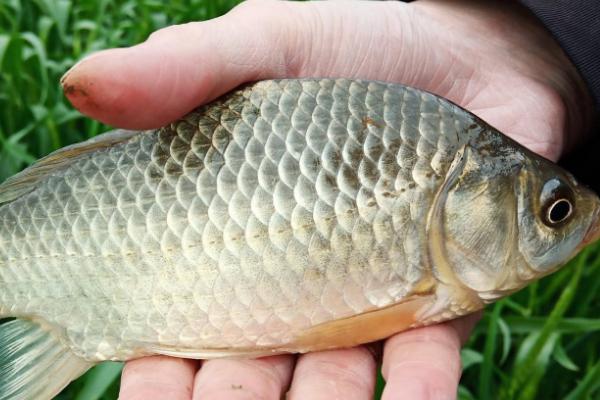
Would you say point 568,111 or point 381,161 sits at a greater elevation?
point 381,161

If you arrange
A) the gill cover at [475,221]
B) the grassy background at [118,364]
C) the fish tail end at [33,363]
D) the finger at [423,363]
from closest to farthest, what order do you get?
the finger at [423,363], the gill cover at [475,221], the fish tail end at [33,363], the grassy background at [118,364]

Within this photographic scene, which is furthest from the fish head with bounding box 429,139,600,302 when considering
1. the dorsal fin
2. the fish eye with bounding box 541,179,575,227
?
the dorsal fin

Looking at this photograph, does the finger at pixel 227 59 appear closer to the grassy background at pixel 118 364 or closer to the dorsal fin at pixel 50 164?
the dorsal fin at pixel 50 164

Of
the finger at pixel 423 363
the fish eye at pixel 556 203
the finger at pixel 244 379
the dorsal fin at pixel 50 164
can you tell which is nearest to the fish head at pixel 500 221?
the fish eye at pixel 556 203

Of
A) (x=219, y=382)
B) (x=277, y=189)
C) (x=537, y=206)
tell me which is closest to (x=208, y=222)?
(x=277, y=189)

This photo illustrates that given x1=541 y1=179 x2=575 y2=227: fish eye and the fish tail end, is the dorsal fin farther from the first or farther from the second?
x1=541 y1=179 x2=575 y2=227: fish eye

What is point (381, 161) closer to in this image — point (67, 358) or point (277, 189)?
point (277, 189)

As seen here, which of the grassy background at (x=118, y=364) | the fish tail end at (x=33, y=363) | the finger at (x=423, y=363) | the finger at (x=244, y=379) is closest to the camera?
the finger at (x=423, y=363)

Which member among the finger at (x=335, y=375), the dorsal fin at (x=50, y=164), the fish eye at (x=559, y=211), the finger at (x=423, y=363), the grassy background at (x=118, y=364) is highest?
the fish eye at (x=559, y=211)
